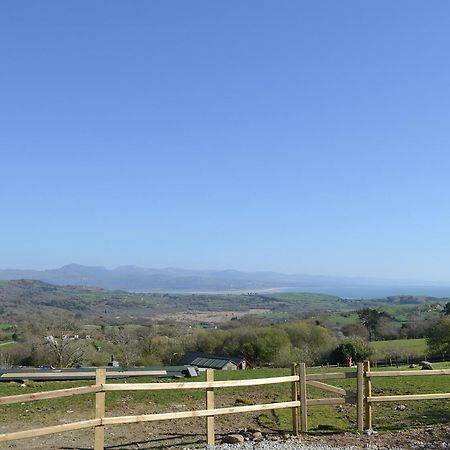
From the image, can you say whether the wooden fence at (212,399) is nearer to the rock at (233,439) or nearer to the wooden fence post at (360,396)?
the wooden fence post at (360,396)

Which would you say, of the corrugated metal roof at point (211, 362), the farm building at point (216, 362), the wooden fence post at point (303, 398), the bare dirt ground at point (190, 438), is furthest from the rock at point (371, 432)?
the corrugated metal roof at point (211, 362)

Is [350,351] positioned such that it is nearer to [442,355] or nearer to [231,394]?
[442,355]

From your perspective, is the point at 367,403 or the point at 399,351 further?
the point at 399,351

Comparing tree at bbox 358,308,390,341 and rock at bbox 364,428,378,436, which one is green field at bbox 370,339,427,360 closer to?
tree at bbox 358,308,390,341

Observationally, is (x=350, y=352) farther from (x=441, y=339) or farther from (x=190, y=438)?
(x=190, y=438)

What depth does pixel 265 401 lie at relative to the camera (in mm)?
15836

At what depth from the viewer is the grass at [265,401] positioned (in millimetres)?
13164

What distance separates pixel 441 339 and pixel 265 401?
116 feet

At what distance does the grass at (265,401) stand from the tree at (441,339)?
94.8ft

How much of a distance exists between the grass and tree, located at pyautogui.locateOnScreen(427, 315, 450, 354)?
28882 millimetres

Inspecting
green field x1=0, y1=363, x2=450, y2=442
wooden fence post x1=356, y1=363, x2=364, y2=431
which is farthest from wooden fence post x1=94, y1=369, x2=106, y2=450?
wooden fence post x1=356, y1=363, x2=364, y2=431

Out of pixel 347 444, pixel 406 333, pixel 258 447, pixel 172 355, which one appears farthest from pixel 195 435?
pixel 406 333

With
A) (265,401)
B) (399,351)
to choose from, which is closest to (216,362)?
(399,351)

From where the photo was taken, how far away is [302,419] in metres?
12.0
